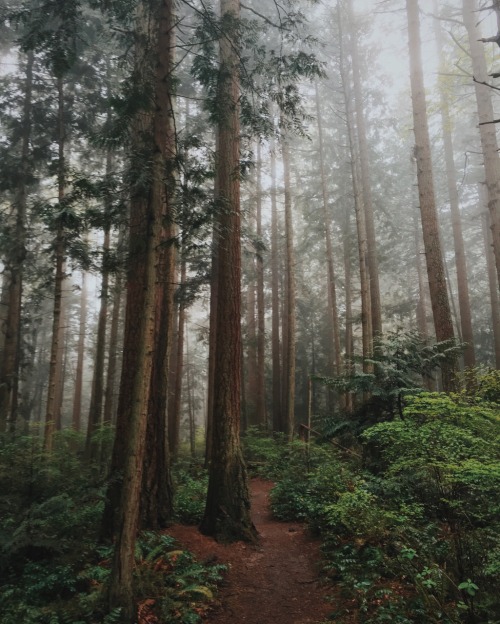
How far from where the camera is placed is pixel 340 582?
195 inches

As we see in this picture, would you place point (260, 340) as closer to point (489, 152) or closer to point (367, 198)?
point (367, 198)

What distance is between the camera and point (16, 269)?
492 inches

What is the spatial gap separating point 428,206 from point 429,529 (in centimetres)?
774

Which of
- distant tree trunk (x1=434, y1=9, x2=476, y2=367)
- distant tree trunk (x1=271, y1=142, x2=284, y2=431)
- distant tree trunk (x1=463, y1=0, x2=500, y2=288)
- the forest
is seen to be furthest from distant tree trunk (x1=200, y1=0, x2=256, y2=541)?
distant tree trunk (x1=271, y1=142, x2=284, y2=431)

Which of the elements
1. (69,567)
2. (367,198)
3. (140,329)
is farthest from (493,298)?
(69,567)

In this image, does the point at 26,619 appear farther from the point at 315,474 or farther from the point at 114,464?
the point at 315,474

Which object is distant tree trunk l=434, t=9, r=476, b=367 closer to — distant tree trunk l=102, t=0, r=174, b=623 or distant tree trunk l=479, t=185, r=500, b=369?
distant tree trunk l=479, t=185, r=500, b=369

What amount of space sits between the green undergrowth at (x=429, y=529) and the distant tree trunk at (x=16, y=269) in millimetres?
11132

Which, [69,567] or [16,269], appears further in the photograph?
[16,269]

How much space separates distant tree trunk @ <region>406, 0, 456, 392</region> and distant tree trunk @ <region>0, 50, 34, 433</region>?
1202 centimetres

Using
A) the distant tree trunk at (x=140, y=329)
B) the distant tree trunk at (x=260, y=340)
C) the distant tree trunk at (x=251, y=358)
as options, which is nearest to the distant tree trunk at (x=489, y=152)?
the distant tree trunk at (x=140, y=329)

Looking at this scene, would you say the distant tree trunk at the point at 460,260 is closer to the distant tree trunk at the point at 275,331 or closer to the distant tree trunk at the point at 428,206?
the distant tree trunk at the point at 428,206

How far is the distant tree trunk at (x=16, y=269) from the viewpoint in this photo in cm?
1235

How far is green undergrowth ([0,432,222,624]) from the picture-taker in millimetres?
4211
